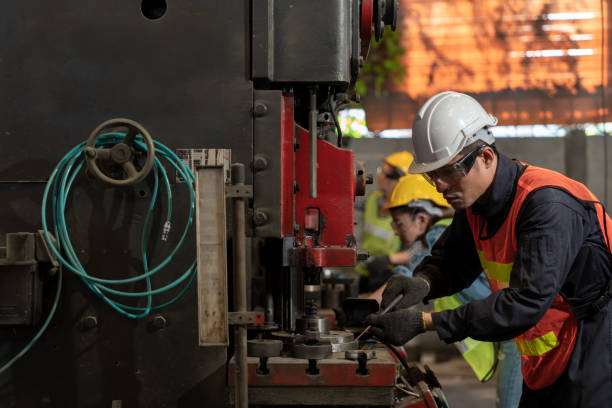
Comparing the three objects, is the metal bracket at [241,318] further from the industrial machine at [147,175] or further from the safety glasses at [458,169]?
the safety glasses at [458,169]

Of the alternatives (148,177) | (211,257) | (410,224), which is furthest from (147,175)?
(410,224)

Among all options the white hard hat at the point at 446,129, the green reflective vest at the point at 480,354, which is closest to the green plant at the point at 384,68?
the green reflective vest at the point at 480,354

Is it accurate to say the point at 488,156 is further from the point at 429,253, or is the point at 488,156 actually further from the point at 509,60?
the point at 509,60

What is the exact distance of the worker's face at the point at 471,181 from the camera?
167 centimetres

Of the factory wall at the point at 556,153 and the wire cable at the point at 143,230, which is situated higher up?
the factory wall at the point at 556,153

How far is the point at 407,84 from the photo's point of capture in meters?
5.37

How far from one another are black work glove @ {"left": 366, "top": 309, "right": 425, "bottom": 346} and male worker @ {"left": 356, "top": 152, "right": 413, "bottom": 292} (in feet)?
6.08

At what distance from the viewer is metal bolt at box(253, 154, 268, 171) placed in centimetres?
148

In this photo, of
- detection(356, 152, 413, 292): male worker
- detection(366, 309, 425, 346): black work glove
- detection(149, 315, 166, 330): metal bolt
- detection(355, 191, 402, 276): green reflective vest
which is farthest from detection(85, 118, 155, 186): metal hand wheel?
detection(355, 191, 402, 276): green reflective vest

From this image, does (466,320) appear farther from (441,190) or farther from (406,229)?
(406,229)

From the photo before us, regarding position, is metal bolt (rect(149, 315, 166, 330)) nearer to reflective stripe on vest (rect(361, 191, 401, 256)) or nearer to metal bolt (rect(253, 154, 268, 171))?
metal bolt (rect(253, 154, 268, 171))

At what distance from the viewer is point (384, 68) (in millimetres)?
5344

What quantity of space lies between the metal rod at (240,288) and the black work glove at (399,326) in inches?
17.8

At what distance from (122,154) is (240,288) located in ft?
1.50
